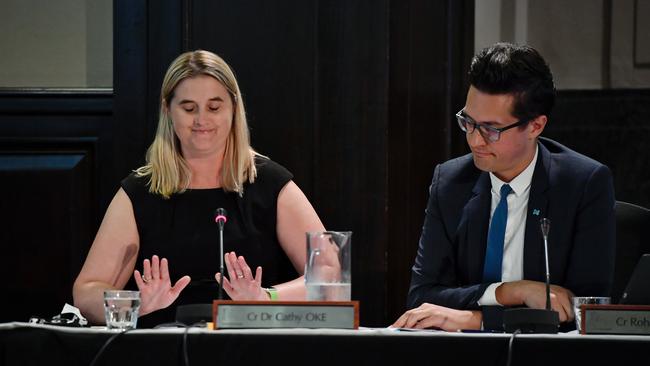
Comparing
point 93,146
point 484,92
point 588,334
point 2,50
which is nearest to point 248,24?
point 93,146

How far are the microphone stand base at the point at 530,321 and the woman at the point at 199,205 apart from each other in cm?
107

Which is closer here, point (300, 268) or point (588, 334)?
point (588, 334)

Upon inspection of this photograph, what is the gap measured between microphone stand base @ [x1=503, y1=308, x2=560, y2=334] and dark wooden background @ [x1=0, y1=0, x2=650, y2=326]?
4.97 feet

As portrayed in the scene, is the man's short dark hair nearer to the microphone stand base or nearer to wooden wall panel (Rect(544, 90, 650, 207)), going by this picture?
the microphone stand base

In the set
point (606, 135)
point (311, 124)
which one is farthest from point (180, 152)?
point (606, 135)

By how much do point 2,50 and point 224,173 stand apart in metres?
1.15

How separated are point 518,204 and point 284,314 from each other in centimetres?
97

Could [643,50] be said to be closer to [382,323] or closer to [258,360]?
[382,323]

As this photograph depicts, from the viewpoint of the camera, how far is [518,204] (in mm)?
2676

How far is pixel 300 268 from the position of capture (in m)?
3.10

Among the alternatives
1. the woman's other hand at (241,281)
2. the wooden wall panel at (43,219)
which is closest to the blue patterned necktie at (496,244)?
the woman's other hand at (241,281)

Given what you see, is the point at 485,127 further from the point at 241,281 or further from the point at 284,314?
the point at 284,314

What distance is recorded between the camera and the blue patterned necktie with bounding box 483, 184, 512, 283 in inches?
104

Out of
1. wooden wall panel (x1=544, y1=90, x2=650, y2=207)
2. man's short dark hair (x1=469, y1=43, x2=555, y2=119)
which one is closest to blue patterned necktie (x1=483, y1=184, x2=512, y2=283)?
man's short dark hair (x1=469, y1=43, x2=555, y2=119)
